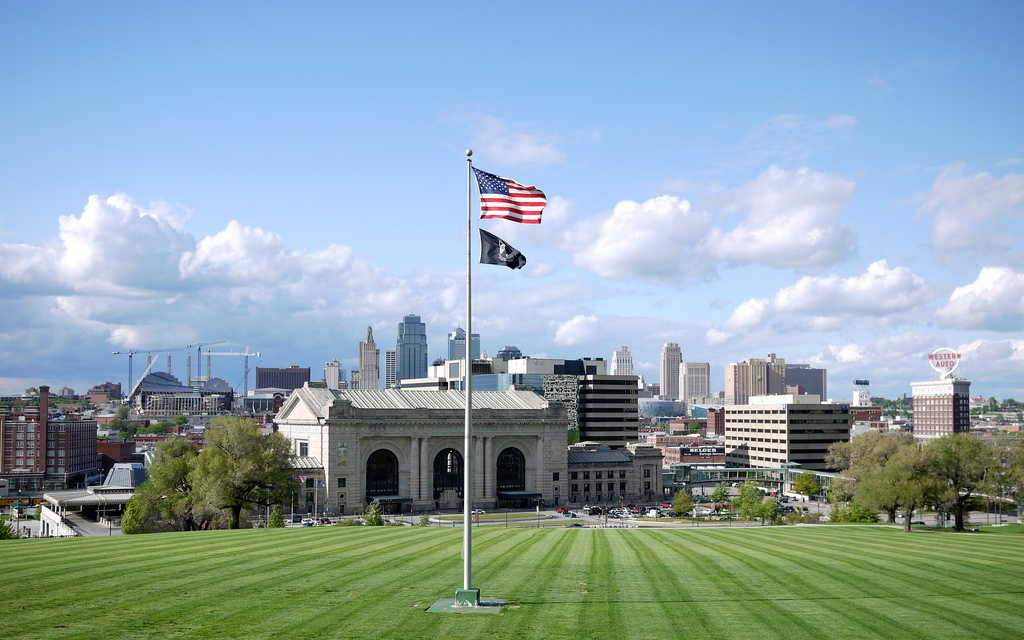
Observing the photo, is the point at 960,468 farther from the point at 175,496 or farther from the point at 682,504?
the point at 175,496

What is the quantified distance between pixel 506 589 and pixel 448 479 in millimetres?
90005

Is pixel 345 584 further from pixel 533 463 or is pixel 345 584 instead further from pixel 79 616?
pixel 533 463

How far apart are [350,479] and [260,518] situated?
18256 mm

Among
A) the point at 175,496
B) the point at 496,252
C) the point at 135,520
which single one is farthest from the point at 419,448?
the point at 496,252

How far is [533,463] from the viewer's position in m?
126

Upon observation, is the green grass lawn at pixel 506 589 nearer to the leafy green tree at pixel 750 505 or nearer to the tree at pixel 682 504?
the leafy green tree at pixel 750 505

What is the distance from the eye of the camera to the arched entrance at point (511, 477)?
12269 cm

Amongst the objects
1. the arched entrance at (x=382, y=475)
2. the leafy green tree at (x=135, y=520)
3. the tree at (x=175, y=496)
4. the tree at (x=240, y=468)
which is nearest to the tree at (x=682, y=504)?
the arched entrance at (x=382, y=475)

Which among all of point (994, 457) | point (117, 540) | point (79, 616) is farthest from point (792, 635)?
point (994, 457)

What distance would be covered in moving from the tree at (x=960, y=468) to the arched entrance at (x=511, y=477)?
58847 mm

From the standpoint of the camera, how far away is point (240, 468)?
70938 millimetres

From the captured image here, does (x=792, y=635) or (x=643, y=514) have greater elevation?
(x=792, y=635)

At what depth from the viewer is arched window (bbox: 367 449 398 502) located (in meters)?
116

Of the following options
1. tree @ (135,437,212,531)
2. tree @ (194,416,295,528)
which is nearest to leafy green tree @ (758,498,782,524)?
tree @ (194,416,295,528)
